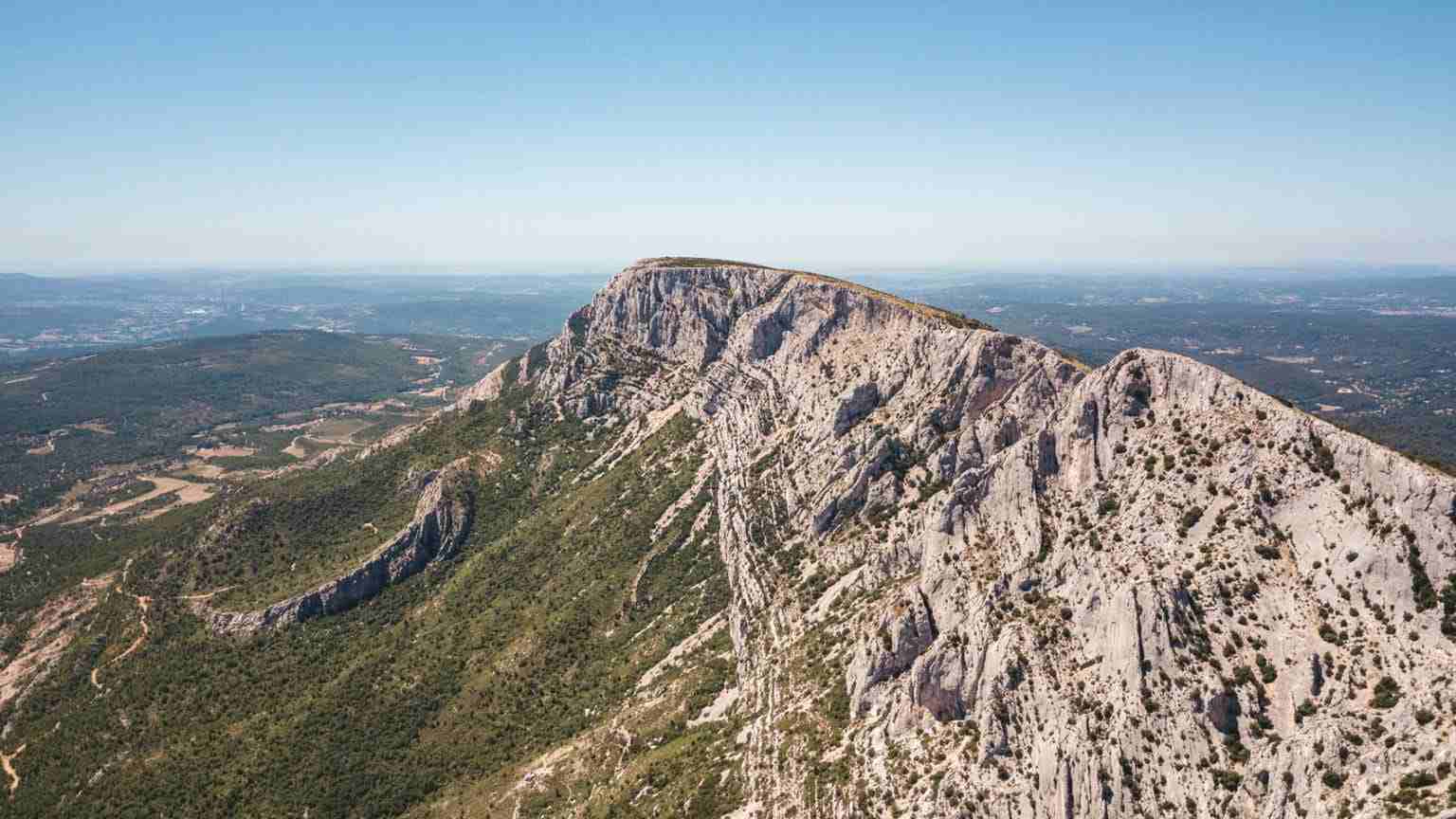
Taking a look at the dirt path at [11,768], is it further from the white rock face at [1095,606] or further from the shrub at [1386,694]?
the shrub at [1386,694]

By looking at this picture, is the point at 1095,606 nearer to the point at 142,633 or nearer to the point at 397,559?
the point at 397,559

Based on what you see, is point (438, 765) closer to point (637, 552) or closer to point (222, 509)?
point (637, 552)

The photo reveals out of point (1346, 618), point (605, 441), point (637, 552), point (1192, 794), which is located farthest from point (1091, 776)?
point (605, 441)

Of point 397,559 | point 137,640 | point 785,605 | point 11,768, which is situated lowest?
point 11,768

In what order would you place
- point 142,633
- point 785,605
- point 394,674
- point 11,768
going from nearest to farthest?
point 785,605 → point 11,768 → point 394,674 → point 142,633

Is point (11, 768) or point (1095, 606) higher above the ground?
point (1095, 606)

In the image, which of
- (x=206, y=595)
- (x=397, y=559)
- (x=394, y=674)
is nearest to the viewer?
(x=394, y=674)

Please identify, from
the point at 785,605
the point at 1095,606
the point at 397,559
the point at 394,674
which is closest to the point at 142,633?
the point at 397,559
